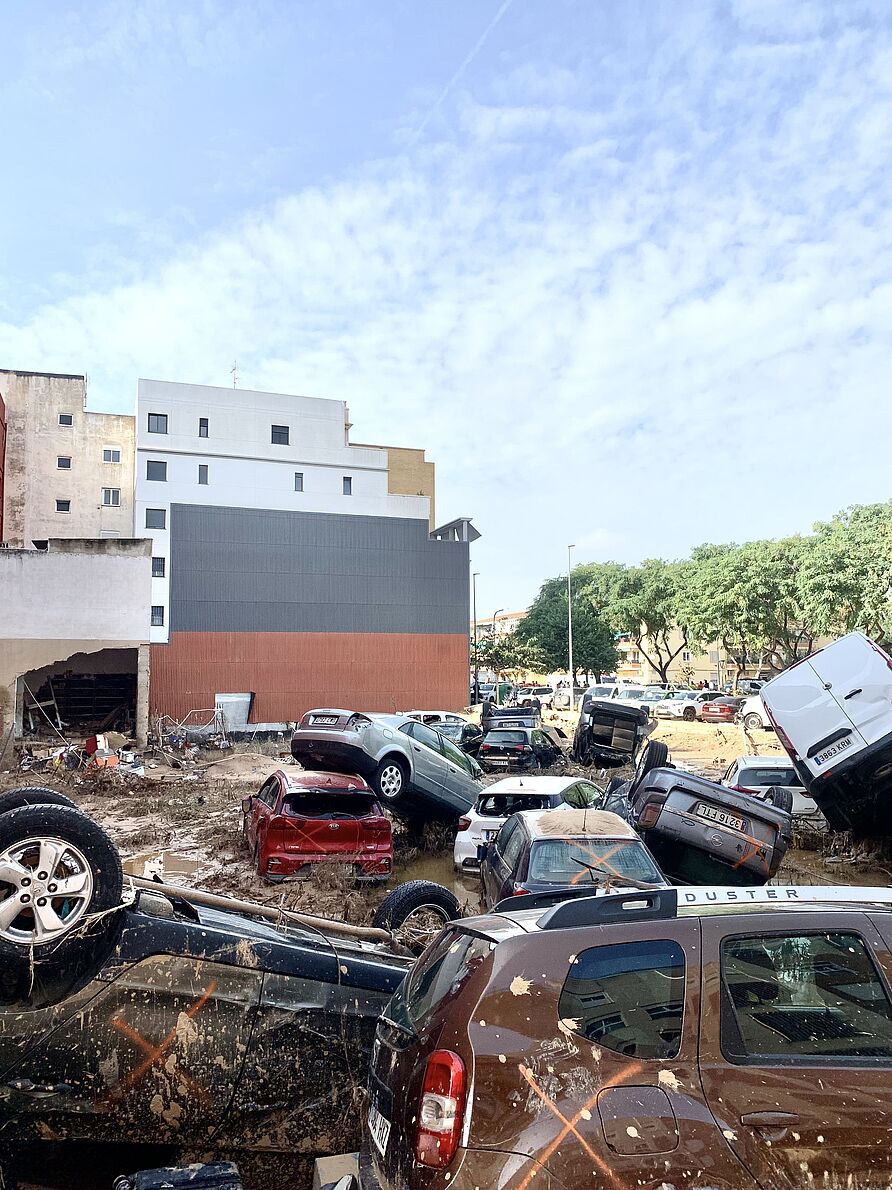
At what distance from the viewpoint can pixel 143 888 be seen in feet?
13.7

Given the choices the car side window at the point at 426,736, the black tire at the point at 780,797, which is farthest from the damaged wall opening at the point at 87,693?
the black tire at the point at 780,797

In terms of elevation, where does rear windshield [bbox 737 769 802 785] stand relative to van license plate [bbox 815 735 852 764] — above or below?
below

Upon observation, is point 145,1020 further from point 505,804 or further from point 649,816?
point 505,804

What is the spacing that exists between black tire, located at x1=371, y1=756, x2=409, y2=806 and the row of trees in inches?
1435

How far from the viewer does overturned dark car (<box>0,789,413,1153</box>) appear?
3.35 meters

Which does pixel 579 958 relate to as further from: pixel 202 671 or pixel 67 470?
pixel 67 470

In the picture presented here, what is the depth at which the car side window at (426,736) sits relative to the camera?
13227mm

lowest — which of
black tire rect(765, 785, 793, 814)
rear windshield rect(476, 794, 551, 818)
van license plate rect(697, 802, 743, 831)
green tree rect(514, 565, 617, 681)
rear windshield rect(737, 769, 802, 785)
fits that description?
black tire rect(765, 785, 793, 814)

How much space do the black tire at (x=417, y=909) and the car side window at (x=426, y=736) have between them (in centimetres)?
618

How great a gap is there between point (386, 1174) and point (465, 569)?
40473mm

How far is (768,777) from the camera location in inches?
578

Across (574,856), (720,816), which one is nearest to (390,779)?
(720,816)

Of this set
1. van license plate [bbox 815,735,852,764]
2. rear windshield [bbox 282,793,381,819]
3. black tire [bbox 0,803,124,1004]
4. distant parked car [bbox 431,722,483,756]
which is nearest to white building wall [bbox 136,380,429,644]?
distant parked car [bbox 431,722,483,756]

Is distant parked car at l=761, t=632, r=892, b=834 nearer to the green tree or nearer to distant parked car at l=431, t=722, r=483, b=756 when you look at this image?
distant parked car at l=431, t=722, r=483, b=756
